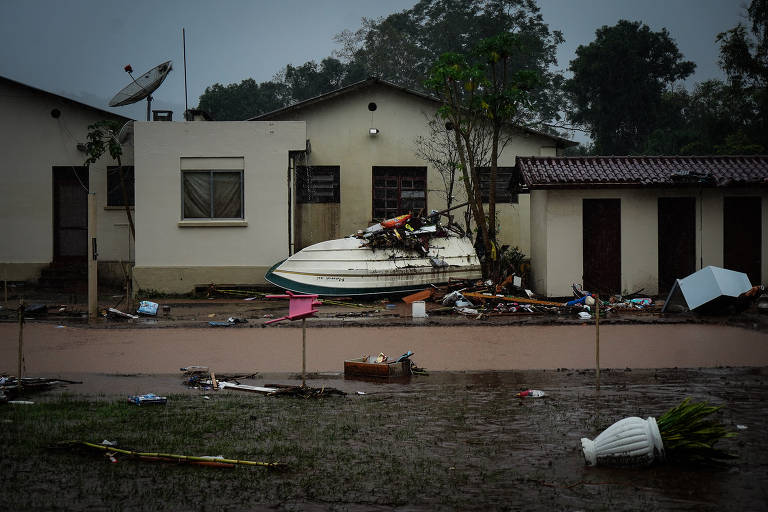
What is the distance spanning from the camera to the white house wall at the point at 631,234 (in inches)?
Result: 804

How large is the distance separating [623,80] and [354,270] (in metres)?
31.9

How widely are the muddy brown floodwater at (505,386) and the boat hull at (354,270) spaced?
14.7ft

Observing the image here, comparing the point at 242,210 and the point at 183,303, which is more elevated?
the point at 242,210

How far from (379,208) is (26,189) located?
35.0 feet

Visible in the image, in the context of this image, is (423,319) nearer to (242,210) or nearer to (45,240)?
(242,210)

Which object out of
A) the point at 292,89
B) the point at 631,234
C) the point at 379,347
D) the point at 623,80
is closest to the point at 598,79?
the point at 623,80

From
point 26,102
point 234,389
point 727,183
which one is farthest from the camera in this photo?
point 26,102

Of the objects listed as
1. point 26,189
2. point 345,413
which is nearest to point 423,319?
point 345,413

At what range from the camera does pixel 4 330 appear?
1550 centimetres

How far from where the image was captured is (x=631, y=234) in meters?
20.6

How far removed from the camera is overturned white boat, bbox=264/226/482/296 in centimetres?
2006

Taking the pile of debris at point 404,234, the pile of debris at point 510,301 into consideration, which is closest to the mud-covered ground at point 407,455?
the pile of debris at point 510,301

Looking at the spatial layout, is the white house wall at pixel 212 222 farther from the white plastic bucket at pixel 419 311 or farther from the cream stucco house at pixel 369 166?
the white plastic bucket at pixel 419 311

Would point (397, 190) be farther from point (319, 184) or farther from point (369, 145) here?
point (319, 184)
